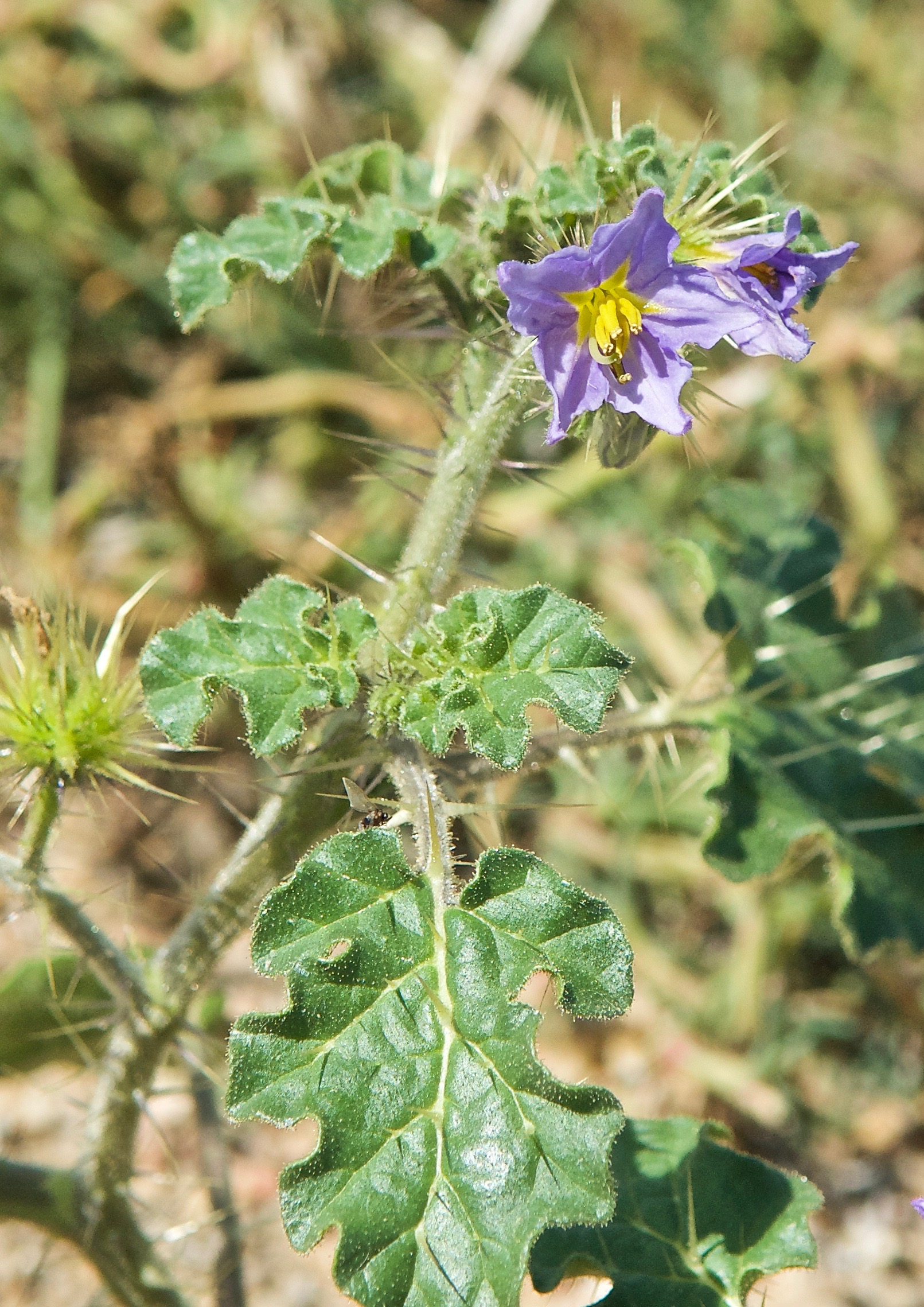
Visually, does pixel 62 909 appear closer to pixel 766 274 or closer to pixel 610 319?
pixel 610 319

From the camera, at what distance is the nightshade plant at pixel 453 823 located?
1.51m

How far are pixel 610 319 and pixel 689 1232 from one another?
133 centimetres

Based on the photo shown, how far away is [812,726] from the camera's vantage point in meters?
2.40

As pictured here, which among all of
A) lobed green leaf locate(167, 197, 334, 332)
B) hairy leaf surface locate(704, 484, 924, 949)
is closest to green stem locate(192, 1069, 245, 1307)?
hairy leaf surface locate(704, 484, 924, 949)

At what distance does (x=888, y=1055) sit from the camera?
10.6 ft

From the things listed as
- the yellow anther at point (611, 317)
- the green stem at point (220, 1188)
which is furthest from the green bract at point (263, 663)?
the green stem at point (220, 1188)

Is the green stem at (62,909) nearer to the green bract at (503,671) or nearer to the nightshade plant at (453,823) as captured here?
the nightshade plant at (453,823)

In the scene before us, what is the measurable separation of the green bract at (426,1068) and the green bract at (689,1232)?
0.40 m

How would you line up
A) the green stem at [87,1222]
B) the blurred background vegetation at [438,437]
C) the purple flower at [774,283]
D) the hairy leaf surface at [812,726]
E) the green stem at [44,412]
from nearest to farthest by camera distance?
the purple flower at [774,283] < the green stem at [87,1222] < the hairy leaf surface at [812,726] < the blurred background vegetation at [438,437] < the green stem at [44,412]

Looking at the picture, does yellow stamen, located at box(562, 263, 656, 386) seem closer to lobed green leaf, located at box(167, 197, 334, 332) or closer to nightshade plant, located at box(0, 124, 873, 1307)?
nightshade plant, located at box(0, 124, 873, 1307)

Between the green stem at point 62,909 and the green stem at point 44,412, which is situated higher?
the green stem at point 44,412

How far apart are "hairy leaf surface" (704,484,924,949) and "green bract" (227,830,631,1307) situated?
0.59 m

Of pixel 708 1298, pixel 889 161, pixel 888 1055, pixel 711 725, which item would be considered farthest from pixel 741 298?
pixel 889 161

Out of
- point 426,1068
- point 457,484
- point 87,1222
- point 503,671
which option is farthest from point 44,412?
point 426,1068
